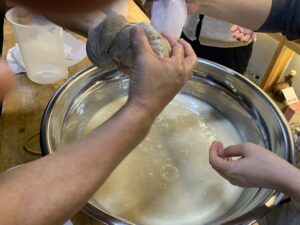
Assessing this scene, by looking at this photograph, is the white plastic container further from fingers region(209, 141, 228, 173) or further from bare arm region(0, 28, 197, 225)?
fingers region(209, 141, 228, 173)

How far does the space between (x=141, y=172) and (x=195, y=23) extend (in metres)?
0.54

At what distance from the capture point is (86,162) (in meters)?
0.31

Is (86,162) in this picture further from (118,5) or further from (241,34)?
(241,34)

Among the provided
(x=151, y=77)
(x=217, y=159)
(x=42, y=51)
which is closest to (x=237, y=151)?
(x=217, y=159)

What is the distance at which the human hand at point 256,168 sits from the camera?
0.49 metres

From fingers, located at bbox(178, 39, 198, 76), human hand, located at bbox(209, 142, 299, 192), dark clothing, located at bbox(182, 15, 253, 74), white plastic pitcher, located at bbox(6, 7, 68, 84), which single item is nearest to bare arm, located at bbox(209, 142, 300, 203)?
human hand, located at bbox(209, 142, 299, 192)

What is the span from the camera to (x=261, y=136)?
0.67 m

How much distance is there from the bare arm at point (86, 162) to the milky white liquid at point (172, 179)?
248 millimetres

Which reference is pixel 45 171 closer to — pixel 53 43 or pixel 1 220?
pixel 1 220

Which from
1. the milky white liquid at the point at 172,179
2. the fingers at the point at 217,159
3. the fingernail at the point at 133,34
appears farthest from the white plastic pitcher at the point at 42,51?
the fingers at the point at 217,159

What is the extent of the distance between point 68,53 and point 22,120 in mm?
244

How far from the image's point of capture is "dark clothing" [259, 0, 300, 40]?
2.27 feet

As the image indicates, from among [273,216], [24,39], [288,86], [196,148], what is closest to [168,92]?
[196,148]

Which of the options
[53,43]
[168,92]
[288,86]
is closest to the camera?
[168,92]
